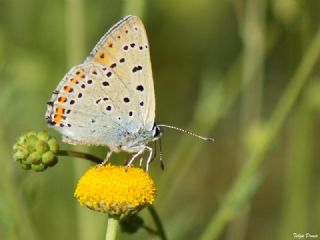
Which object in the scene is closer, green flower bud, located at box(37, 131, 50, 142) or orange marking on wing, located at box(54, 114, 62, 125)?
green flower bud, located at box(37, 131, 50, 142)

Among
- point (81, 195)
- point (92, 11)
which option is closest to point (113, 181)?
point (81, 195)

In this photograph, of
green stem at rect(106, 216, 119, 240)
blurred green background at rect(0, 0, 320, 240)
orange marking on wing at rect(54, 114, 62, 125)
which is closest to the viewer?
green stem at rect(106, 216, 119, 240)

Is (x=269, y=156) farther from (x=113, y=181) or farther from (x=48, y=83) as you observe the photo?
(x=113, y=181)

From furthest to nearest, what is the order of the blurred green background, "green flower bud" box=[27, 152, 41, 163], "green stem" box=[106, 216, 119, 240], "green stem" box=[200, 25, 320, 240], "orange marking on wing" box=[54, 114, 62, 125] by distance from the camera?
the blurred green background → "green stem" box=[200, 25, 320, 240] → "orange marking on wing" box=[54, 114, 62, 125] → "green flower bud" box=[27, 152, 41, 163] → "green stem" box=[106, 216, 119, 240]

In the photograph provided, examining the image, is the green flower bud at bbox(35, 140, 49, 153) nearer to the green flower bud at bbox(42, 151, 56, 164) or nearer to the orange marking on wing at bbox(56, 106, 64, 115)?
the green flower bud at bbox(42, 151, 56, 164)

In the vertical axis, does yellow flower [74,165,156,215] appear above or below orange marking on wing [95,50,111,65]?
below

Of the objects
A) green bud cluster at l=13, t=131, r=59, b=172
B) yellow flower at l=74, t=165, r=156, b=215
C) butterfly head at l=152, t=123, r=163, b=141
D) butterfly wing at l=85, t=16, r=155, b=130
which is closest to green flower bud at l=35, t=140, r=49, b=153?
green bud cluster at l=13, t=131, r=59, b=172

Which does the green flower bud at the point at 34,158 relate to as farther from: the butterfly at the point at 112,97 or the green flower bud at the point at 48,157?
the butterfly at the point at 112,97

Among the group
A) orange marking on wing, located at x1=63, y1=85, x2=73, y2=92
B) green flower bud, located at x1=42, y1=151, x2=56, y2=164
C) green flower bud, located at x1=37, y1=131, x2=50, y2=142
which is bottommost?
green flower bud, located at x1=42, y1=151, x2=56, y2=164
